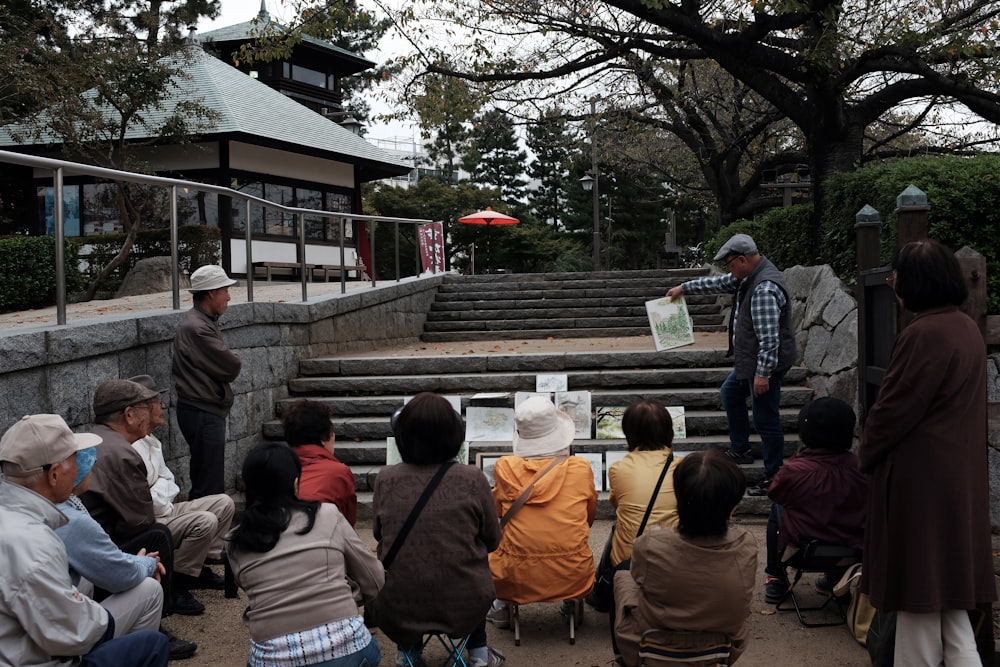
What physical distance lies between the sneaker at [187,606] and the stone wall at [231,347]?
114cm

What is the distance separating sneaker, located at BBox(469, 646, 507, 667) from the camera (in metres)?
3.80

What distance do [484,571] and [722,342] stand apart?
23.0 feet

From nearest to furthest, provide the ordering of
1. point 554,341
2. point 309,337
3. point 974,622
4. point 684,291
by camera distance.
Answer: point 974,622 → point 684,291 → point 309,337 → point 554,341

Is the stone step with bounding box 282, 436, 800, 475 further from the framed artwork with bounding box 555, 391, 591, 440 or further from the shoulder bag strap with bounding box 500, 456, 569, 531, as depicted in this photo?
the shoulder bag strap with bounding box 500, 456, 569, 531

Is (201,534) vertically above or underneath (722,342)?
underneath

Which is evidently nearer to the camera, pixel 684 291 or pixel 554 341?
pixel 684 291

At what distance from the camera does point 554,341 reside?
11.5 m

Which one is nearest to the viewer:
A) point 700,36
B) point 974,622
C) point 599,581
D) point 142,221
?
point 974,622

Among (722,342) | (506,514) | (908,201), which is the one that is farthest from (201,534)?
(722,342)

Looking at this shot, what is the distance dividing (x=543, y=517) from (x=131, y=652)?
1.88 m

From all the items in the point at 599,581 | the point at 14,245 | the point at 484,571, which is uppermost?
the point at 14,245

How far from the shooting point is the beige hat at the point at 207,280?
5488mm

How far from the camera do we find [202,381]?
18.1 ft

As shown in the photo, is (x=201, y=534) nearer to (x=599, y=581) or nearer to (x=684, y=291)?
(x=599, y=581)
